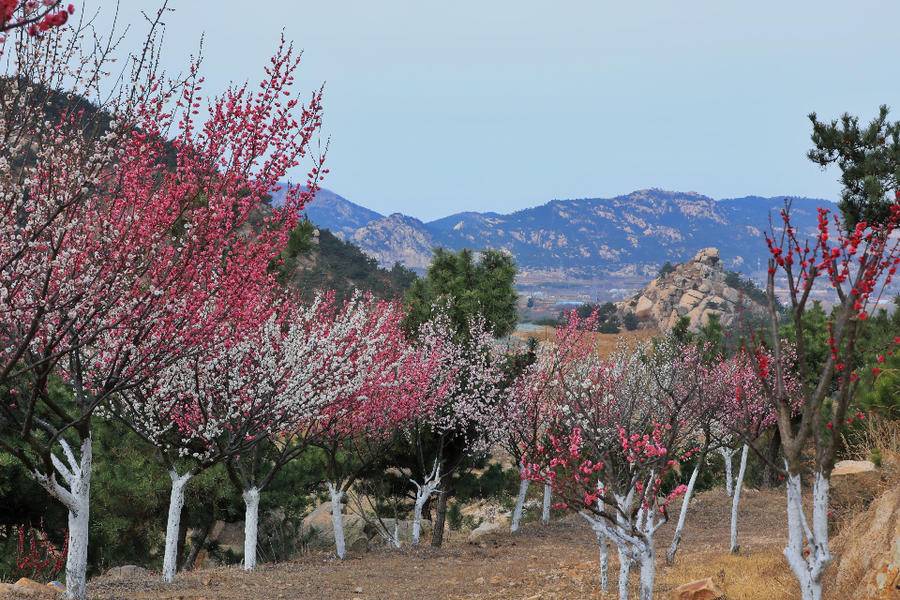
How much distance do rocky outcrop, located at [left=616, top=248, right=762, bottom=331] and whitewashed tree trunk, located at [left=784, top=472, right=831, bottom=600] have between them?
3328 inches

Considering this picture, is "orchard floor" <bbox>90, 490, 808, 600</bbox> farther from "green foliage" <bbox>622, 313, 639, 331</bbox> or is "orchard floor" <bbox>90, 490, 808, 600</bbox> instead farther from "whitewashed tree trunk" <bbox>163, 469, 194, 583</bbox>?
"green foliage" <bbox>622, 313, 639, 331</bbox>

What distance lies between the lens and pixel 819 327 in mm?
27594

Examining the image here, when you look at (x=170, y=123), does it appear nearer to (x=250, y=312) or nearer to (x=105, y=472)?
(x=250, y=312)

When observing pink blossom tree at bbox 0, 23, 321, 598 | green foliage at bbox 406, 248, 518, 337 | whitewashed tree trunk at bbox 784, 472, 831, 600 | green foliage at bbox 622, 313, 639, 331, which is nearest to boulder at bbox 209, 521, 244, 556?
green foliage at bbox 406, 248, 518, 337

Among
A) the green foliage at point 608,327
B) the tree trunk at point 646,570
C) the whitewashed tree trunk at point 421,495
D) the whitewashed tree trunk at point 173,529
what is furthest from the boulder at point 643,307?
the tree trunk at point 646,570

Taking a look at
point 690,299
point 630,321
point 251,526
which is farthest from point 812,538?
point 630,321

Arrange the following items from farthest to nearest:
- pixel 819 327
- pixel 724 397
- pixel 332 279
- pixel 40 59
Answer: pixel 332 279
pixel 819 327
pixel 724 397
pixel 40 59

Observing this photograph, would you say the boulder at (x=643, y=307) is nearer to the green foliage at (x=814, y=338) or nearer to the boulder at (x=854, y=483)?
the green foliage at (x=814, y=338)

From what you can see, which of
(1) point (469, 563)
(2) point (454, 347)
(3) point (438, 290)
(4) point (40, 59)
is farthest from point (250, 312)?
(3) point (438, 290)

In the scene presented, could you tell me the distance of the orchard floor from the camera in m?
12.6

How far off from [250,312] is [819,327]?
21.6 m

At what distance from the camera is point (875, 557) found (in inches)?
384

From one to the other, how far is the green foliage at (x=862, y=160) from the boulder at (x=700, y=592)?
6.70 metres

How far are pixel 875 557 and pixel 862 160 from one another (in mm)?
7961
